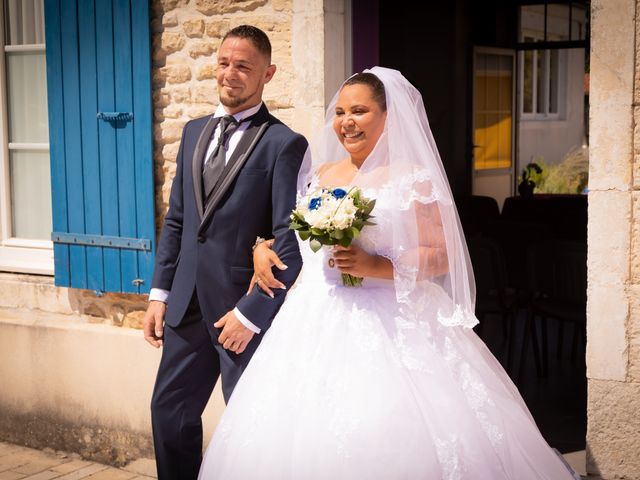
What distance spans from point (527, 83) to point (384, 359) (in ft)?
45.7

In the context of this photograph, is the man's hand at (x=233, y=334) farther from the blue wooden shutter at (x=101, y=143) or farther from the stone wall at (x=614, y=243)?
the blue wooden shutter at (x=101, y=143)

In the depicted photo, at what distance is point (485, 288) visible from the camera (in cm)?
658

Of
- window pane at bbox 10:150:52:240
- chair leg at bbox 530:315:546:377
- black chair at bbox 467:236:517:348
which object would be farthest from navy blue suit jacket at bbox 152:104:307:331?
chair leg at bbox 530:315:546:377

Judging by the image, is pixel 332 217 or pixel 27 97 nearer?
pixel 332 217

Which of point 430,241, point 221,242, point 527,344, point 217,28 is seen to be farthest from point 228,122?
point 527,344

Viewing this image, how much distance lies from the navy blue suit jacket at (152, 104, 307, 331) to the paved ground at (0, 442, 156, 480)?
6.15 ft

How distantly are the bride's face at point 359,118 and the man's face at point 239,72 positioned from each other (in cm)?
44

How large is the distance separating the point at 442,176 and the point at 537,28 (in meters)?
12.3

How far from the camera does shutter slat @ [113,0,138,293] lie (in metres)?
5.25

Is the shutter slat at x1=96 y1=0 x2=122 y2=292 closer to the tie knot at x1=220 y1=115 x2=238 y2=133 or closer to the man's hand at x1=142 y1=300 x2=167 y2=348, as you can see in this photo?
the man's hand at x1=142 y1=300 x2=167 y2=348

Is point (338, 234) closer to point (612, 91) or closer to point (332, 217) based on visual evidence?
point (332, 217)

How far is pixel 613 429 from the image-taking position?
162 inches

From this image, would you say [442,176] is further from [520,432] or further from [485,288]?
[485,288]

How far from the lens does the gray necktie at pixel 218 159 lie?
12.1ft
